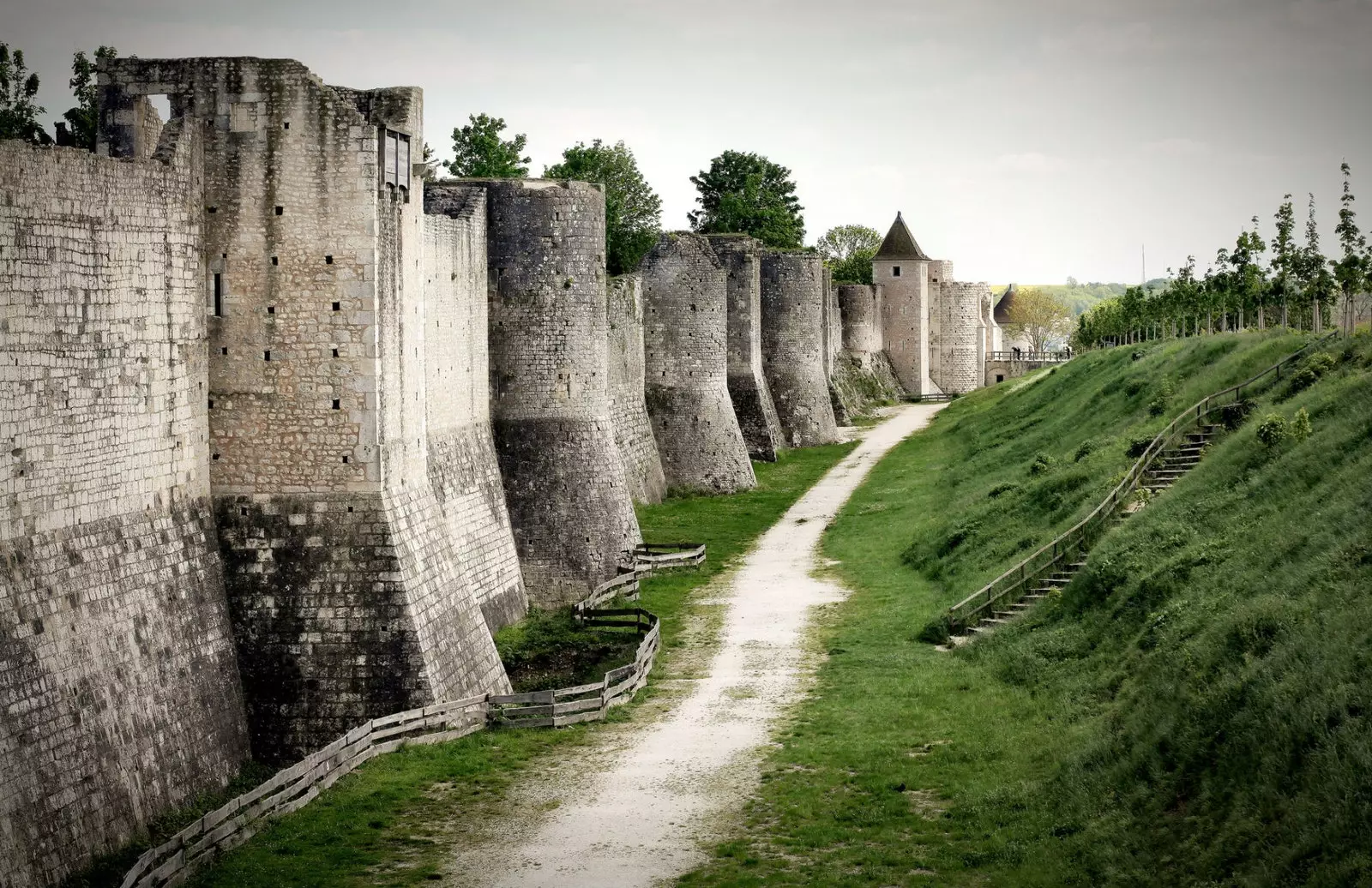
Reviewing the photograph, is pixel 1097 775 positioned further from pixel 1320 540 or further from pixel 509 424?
pixel 509 424

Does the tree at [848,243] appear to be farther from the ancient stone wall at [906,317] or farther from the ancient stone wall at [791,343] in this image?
the ancient stone wall at [791,343]

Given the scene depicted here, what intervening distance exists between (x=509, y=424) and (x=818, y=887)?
66.2ft

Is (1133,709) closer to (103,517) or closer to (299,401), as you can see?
(299,401)

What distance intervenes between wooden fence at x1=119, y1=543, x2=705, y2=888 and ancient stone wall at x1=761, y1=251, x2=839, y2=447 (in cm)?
3699

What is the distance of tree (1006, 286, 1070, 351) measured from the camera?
164 metres

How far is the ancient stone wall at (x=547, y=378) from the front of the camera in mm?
36312

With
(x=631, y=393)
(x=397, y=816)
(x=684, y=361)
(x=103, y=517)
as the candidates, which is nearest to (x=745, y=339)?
(x=684, y=361)

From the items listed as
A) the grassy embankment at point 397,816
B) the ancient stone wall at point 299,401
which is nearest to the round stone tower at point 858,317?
the grassy embankment at point 397,816

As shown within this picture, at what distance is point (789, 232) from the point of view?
10556 centimetres

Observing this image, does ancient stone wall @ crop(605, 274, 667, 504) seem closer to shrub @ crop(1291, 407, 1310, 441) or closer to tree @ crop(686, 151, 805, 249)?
shrub @ crop(1291, 407, 1310, 441)

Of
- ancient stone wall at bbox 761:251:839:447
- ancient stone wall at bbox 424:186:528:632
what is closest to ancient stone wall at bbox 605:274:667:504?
ancient stone wall at bbox 424:186:528:632

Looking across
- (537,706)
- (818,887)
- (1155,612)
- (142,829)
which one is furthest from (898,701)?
(142,829)

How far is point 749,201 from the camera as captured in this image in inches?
4082

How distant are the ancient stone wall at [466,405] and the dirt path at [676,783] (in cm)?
540
